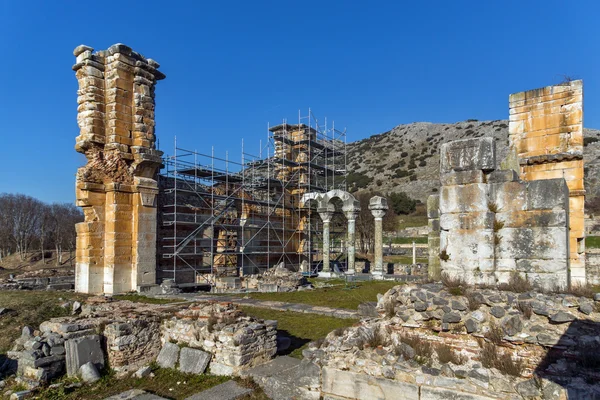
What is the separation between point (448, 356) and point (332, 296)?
10.8 metres

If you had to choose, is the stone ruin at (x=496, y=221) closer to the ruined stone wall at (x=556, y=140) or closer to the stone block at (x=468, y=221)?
the stone block at (x=468, y=221)

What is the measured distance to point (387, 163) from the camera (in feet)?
242

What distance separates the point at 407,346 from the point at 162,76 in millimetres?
16204

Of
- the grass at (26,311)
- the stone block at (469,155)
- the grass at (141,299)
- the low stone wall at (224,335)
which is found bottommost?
the grass at (141,299)

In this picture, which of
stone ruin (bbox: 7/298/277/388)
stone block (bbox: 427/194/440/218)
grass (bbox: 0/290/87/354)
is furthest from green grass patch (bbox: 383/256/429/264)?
stone ruin (bbox: 7/298/277/388)

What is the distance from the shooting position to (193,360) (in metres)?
7.10

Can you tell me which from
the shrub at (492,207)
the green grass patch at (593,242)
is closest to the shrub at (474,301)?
the shrub at (492,207)

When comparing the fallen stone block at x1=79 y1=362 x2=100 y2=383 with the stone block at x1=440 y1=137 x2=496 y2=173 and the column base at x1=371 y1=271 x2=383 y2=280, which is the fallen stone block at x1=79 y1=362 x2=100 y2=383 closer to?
the stone block at x1=440 y1=137 x2=496 y2=173

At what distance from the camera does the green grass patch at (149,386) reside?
6391 mm

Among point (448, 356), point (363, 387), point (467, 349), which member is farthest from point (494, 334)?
point (363, 387)

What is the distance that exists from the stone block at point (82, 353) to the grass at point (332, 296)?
23.6ft

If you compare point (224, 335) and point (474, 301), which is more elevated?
point (474, 301)

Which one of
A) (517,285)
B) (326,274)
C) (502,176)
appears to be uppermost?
(502,176)

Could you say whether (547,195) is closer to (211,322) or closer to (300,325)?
(211,322)
